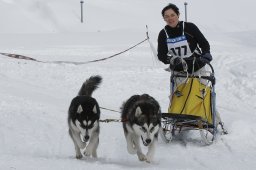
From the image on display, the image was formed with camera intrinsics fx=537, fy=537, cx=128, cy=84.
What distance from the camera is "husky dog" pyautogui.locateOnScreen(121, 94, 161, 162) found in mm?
5250

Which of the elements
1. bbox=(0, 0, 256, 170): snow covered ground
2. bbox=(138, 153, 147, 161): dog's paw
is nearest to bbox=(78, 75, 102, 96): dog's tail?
bbox=(0, 0, 256, 170): snow covered ground

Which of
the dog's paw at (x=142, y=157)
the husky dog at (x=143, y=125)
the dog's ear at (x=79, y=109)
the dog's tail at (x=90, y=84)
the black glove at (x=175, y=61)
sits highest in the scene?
the black glove at (x=175, y=61)

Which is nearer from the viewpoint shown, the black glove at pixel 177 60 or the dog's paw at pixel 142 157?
the dog's paw at pixel 142 157

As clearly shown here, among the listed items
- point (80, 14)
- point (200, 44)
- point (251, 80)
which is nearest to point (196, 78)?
point (200, 44)

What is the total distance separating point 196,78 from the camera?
6.40 metres

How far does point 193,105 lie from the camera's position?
6266 mm

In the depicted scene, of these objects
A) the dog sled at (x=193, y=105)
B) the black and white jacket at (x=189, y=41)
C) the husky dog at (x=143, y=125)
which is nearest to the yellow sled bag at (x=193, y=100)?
the dog sled at (x=193, y=105)

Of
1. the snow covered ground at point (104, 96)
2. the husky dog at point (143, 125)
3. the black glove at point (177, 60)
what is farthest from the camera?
the black glove at point (177, 60)

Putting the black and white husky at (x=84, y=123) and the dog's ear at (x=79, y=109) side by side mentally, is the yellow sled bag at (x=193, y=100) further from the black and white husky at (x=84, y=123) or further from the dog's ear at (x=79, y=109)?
the dog's ear at (x=79, y=109)

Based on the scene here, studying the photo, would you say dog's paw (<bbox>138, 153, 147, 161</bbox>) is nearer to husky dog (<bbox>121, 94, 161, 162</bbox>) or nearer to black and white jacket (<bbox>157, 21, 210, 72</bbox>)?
husky dog (<bbox>121, 94, 161, 162</bbox>)

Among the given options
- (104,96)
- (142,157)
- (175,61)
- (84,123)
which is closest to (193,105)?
(175,61)

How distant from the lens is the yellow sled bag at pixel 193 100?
6.26 meters

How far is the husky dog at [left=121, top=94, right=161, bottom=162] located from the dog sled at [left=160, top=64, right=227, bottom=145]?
2.22ft

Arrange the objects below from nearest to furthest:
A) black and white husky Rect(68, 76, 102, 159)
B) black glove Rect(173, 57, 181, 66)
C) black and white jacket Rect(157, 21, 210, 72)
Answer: black and white husky Rect(68, 76, 102, 159) < black glove Rect(173, 57, 181, 66) < black and white jacket Rect(157, 21, 210, 72)
